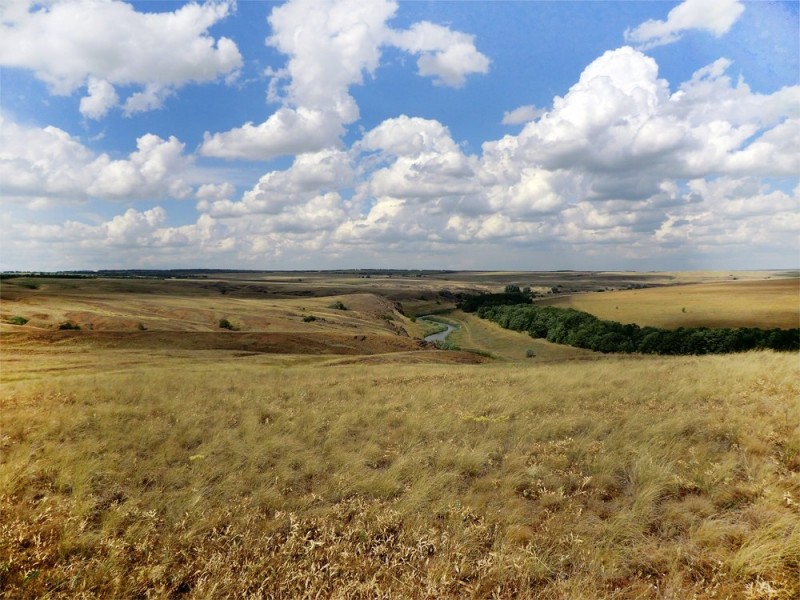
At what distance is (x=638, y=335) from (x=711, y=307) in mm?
21382

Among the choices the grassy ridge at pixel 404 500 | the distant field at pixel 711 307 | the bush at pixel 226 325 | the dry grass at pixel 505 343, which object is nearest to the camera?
the grassy ridge at pixel 404 500

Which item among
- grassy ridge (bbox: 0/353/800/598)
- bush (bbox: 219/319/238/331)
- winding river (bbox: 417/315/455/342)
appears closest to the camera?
grassy ridge (bbox: 0/353/800/598)

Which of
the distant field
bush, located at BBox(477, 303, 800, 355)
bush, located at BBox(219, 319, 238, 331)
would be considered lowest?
bush, located at BBox(477, 303, 800, 355)

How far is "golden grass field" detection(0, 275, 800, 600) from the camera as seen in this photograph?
567 centimetres

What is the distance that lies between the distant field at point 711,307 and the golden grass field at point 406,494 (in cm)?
7207

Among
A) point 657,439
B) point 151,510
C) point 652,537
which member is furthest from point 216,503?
point 657,439

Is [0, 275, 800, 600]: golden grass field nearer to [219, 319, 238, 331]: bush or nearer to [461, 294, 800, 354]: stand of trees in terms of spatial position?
[219, 319, 238, 331]: bush

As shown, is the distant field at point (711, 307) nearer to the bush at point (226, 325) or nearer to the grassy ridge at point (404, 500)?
the bush at point (226, 325)

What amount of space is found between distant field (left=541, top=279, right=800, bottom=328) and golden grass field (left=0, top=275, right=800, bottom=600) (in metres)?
72.1

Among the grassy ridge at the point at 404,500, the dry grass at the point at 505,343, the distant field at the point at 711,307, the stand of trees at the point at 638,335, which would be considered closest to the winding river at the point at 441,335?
the dry grass at the point at 505,343

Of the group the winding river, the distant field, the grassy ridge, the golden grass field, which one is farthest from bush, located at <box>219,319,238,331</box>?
the distant field

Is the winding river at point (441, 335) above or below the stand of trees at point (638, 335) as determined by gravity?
below

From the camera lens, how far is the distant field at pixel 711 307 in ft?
238

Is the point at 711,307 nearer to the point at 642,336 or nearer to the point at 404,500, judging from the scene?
the point at 642,336
